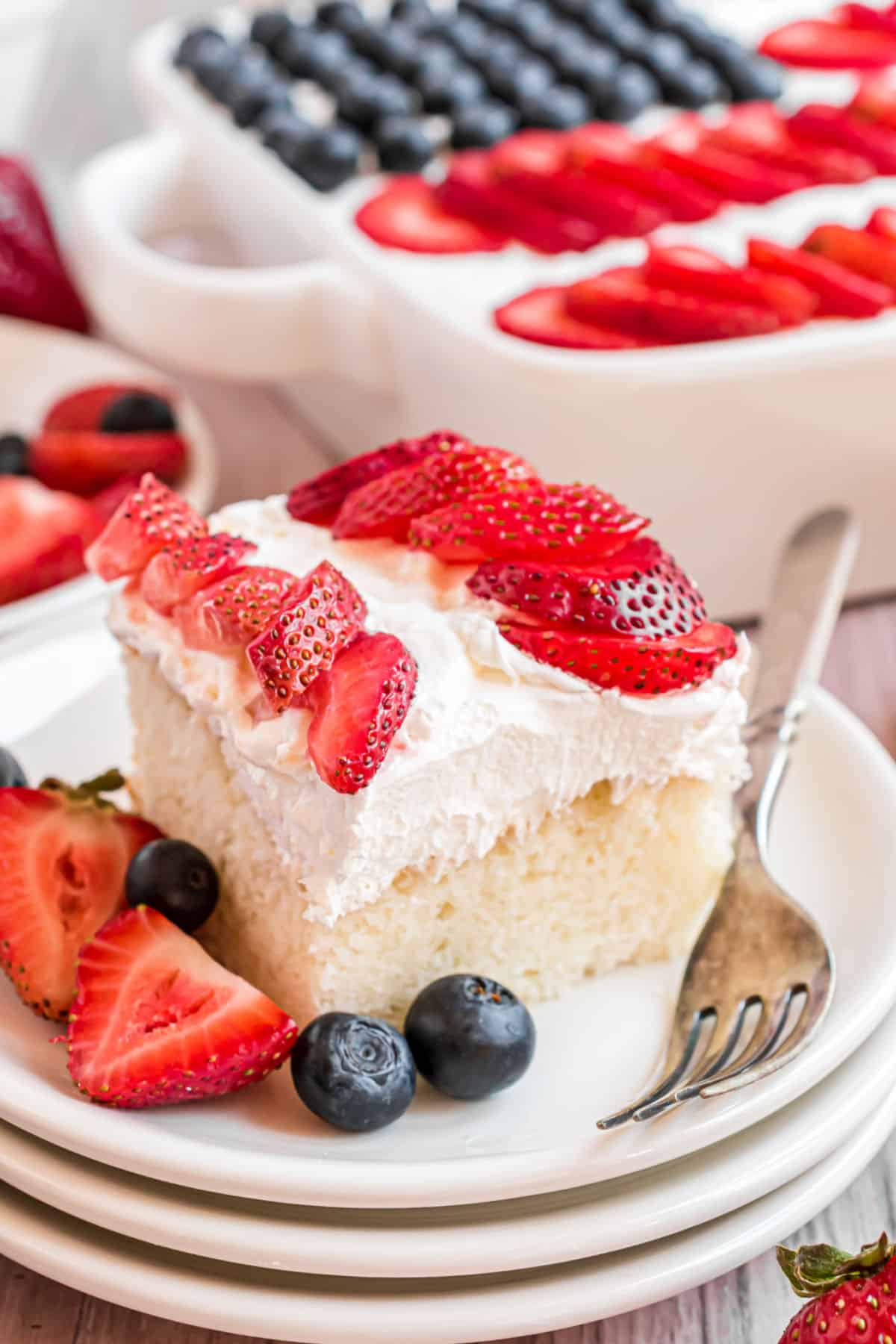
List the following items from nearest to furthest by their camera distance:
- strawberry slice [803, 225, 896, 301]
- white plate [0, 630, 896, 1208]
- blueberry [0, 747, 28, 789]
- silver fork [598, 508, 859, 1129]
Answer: white plate [0, 630, 896, 1208] < silver fork [598, 508, 859, 1129] < blueberry [0, 747, 28, 789] < strawberry slice [803, 225, 896, 301]

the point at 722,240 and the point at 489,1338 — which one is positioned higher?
the point at 722,240

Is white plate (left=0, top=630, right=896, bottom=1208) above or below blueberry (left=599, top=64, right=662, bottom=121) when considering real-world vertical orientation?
below

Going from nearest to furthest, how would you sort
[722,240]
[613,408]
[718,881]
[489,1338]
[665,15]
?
[489,1338]
[718,881]
[613,408]
[722,240]
[665,15]

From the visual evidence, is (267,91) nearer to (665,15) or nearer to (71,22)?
(665,15)

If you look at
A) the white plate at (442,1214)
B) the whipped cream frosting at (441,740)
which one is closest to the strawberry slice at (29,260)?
the whipped cream frosting at (441,740)

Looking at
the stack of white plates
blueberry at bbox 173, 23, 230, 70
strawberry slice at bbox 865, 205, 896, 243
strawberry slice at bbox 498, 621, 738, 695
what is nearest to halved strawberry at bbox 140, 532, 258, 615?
strawberry slice at bbox 498, 621, 738, 695

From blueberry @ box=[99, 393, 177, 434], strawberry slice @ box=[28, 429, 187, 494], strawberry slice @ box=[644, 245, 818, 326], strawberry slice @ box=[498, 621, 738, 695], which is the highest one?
strawberry slice @ box=[644, 245, 818, 326]

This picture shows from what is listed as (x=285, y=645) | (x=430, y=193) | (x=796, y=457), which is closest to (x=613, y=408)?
(x=796, y=457)

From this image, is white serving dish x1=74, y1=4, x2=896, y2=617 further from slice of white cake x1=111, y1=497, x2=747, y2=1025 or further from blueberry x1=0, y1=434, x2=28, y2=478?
slice of white cake x1=111, y1=497, x2=747, y2=1025

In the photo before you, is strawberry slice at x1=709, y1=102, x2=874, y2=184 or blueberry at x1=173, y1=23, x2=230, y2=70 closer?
strawberry slice at x1=709, y1=102, x2=874, y2=184
